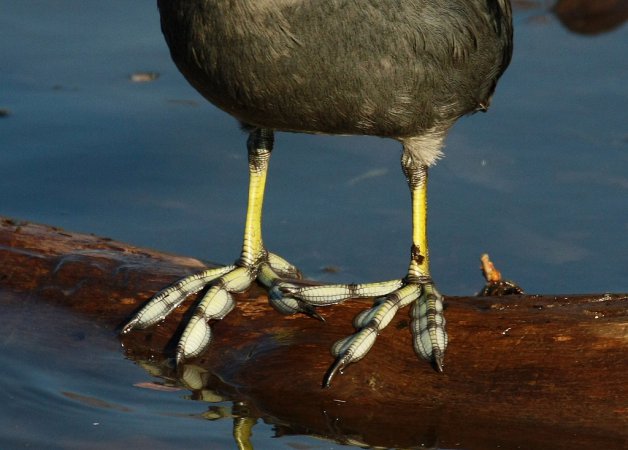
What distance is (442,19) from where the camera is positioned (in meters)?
5.39

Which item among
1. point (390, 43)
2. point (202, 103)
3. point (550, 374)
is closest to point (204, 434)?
point (550, 374)

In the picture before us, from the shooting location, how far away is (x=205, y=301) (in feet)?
18.1

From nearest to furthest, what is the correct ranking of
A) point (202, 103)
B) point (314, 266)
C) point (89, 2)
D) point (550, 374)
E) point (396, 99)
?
point (550, 374)
point (396, 99)
point (314, 266)
point (202, 103)
point (89, 2)

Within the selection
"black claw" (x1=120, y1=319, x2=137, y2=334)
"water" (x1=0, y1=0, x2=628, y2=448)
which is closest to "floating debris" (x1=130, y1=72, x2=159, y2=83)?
"water" (x1=0, y1=0, x2=628, y2=448)

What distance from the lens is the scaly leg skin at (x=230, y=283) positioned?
5422 millimetres

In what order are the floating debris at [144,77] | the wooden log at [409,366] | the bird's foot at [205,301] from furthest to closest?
the floating debris at [144,77] → the bird's foot at [205,301] → the wooden log at [409,366]

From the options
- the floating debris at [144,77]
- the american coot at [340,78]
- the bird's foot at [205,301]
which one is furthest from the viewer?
the floating debris at [144,77]

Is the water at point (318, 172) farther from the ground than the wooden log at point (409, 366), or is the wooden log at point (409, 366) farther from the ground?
the wooden log at point (409, 366)

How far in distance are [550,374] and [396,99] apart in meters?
1.21

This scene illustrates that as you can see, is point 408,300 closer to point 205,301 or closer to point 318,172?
point 205,301

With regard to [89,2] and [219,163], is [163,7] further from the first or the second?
[89,2]

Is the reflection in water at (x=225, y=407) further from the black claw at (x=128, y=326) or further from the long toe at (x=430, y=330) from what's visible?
the long toe at (x=430, y=330)

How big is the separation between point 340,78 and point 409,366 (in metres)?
1.12

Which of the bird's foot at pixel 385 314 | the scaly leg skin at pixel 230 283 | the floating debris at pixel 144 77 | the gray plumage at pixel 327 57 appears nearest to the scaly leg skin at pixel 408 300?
the bird's foot at pixel 385 314
